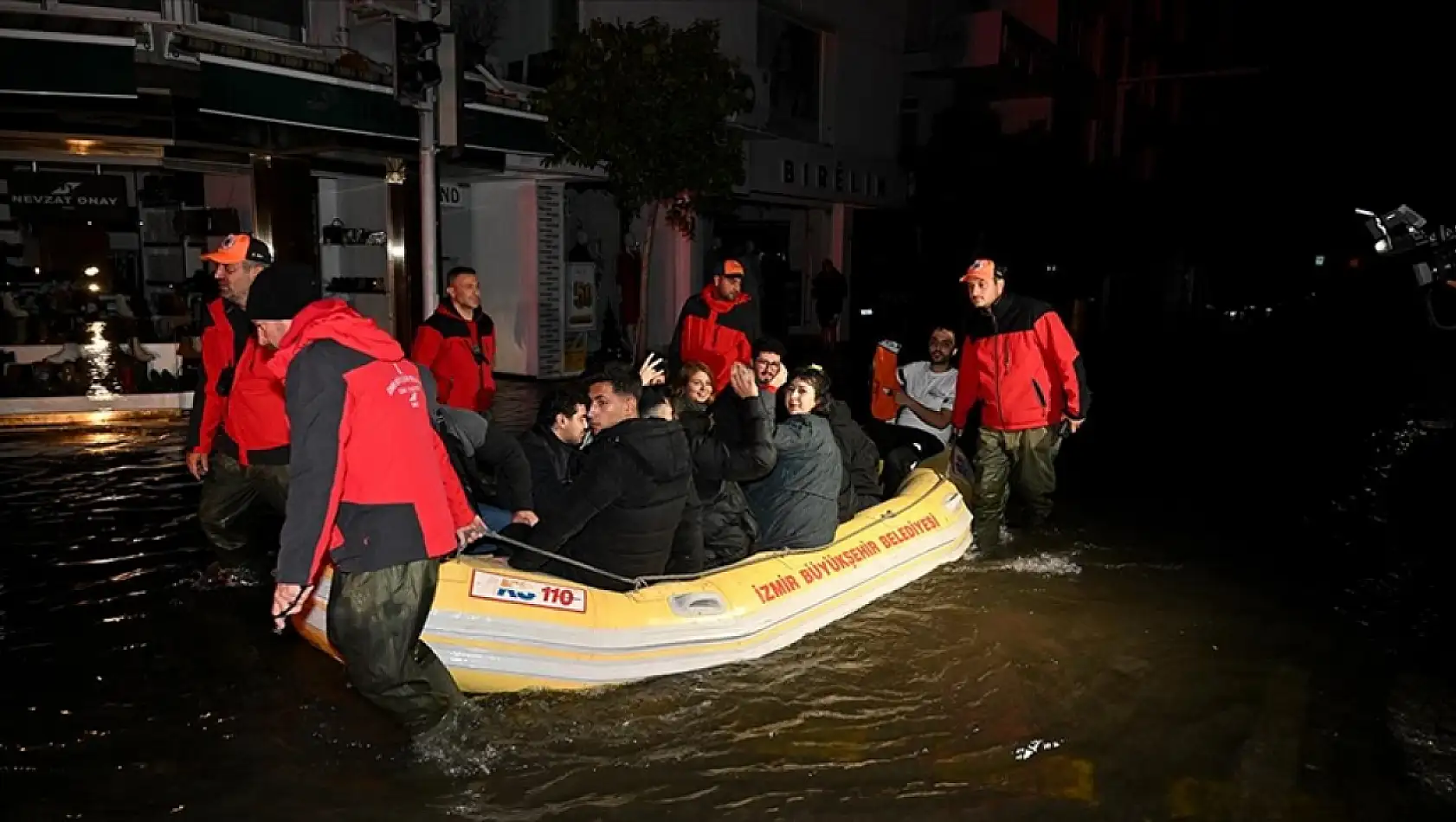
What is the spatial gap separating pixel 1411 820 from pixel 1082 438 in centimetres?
949

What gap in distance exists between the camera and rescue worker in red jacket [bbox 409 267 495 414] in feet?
26.0

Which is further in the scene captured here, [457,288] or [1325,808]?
[457,288]

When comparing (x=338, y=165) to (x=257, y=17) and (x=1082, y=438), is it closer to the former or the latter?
(x=257, y=17)

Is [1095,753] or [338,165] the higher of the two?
[338,165]

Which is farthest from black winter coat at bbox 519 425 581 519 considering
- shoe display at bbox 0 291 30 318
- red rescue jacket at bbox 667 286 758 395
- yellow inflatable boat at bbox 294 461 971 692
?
shoe display at bbox 0 291 30 318

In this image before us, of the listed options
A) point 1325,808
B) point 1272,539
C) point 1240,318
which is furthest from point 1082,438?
point 1240,318

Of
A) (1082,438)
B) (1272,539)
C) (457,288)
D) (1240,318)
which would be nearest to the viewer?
(457,288)

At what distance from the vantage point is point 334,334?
3.90 m

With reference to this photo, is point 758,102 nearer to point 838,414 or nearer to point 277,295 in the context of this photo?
point 838,414

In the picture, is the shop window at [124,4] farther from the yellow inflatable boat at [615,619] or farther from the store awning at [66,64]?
the yellow inflatable boat at [615,619]

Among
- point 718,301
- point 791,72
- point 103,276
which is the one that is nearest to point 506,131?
point 103,276

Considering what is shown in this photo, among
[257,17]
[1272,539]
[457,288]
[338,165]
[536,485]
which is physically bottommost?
[1272,539]

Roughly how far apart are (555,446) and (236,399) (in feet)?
5.74

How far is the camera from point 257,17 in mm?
12312
